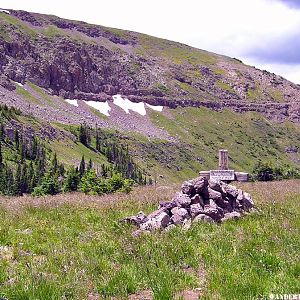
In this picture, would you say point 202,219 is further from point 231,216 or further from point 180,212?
point 231,216

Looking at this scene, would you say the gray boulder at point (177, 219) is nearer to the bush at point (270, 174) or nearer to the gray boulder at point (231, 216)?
the gray boulder at point (231, 216)

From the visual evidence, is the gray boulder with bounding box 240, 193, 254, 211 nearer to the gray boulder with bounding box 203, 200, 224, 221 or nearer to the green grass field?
the green grass field

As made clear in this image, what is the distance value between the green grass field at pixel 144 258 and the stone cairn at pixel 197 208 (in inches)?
22.5

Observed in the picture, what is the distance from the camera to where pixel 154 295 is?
682cm

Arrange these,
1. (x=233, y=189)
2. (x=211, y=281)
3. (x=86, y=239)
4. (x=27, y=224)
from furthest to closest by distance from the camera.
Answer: (x=233, y=189) → (x=27, y=224) → (x=86, y=239) → (x=211, y=281)

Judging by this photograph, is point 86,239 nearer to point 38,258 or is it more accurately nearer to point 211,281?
point 38,258

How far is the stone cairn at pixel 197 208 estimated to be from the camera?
11844 mm

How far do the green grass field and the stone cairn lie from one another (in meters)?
0.57

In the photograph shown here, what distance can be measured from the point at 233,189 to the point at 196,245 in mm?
5632

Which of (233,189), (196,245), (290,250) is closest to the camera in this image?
(290,250)

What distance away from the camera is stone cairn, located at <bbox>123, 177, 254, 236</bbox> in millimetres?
11844

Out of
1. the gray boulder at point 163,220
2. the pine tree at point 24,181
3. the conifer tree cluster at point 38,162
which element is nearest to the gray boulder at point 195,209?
the gray boulder at point 163,220

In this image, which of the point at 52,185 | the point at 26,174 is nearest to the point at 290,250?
the point at 52,185

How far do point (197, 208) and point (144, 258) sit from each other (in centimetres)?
468
